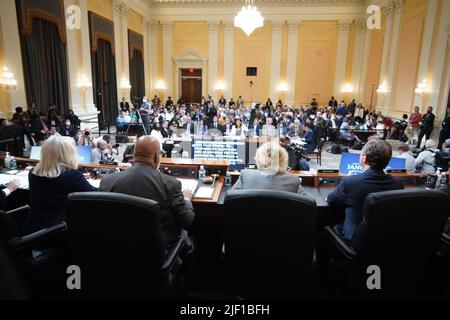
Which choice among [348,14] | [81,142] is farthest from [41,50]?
[348,14]

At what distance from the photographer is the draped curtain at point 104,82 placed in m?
11.4

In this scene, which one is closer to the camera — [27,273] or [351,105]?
[27,273]

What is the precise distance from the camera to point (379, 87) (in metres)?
13.4

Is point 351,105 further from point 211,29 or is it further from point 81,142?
point 81,142

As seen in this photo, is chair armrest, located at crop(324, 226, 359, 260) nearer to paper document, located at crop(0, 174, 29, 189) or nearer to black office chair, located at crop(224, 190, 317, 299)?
black office chair, located at crop(224, 190, 317, 299)

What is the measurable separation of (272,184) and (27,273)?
5.55 ft

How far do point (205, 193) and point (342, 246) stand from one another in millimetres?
1226

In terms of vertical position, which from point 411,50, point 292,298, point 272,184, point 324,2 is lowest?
point 292,298

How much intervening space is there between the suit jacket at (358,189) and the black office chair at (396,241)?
15cm

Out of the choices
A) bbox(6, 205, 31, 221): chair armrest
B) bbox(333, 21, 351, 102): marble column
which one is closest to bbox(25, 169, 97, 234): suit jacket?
bbox(6, 205, 31, 221): chair armrest

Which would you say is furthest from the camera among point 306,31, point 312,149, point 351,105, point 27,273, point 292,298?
point 306,31

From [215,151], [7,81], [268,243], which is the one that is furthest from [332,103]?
[268,243]

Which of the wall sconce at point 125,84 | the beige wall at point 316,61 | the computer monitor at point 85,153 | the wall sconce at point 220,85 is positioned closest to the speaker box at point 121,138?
A: the wall sconce at point 125,84

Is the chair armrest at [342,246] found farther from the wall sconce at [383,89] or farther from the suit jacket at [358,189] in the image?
the wall sconce at [383,89]
